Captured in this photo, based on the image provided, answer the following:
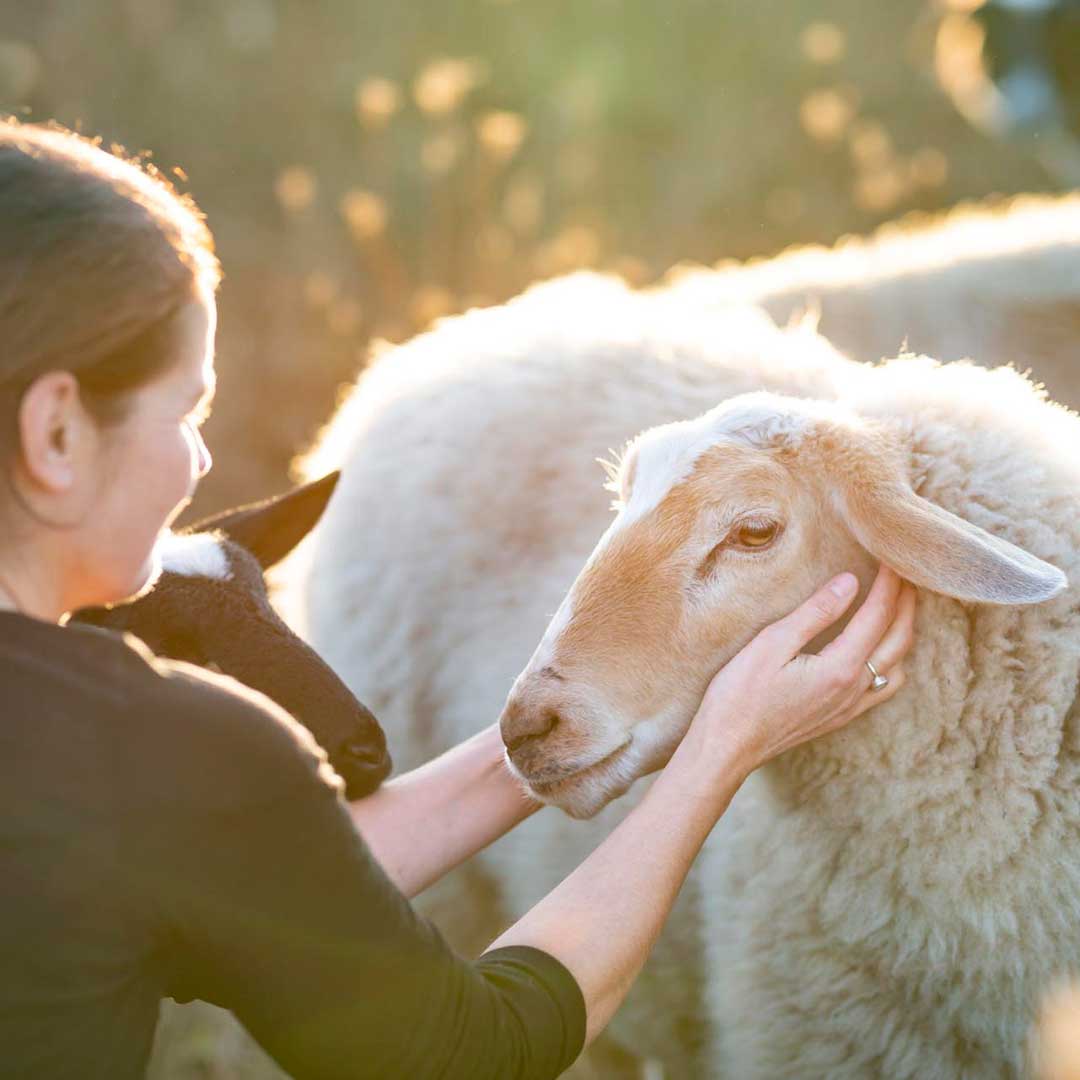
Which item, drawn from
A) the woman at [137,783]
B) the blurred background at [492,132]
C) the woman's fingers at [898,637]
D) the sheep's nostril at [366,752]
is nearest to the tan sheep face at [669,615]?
the woman's fingers at [898,637]

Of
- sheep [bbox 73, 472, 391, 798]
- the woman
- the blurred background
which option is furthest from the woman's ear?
the blurred background

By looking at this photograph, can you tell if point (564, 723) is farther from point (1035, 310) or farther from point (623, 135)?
point (623, 135)

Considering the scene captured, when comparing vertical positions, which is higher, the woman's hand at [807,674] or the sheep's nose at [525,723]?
the woman's hand at [807,674]

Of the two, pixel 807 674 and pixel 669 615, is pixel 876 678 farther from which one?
pixel 669 615

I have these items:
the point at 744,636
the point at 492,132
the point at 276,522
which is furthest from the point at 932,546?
the point at 492,132

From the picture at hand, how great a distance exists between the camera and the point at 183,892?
4.19 ft

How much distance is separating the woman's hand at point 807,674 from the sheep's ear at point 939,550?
8 centimetres

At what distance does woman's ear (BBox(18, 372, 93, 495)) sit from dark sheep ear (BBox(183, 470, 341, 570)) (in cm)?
96

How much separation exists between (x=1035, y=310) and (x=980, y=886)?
7.57 feet

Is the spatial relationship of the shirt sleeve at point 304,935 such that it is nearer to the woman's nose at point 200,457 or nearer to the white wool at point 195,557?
the woman's nose at point 200,457

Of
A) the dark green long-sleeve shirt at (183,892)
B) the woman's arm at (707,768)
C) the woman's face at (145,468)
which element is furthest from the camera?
the woman's arm at (707,768)

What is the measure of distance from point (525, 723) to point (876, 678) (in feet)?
1.69

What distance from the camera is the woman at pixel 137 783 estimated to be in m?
1.24

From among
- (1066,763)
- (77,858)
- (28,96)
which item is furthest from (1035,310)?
(28,96)
